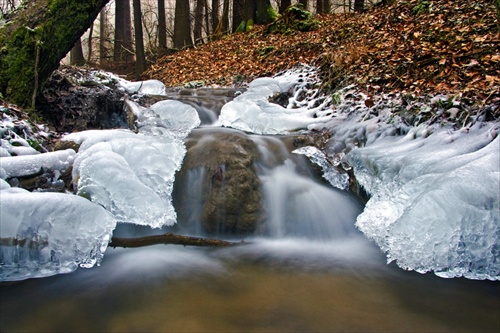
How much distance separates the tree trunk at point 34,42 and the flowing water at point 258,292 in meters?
2.39

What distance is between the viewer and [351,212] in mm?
3684

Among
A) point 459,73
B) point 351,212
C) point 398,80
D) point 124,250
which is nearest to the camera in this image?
point 124,250

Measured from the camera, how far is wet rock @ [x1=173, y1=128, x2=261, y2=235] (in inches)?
138

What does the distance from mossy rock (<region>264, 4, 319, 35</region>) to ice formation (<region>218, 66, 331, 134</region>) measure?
462 centimetres

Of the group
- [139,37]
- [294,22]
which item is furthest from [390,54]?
[139,37]

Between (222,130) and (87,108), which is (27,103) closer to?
(87,108)

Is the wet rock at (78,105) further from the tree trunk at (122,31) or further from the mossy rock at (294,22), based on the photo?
the tree trunk at (122,31)

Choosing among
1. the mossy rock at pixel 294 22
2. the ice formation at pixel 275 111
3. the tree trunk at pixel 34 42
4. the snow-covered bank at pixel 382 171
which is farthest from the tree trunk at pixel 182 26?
the tree trunk at pixel 34 42

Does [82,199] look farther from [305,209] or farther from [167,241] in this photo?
[305,209]

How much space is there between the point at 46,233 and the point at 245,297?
1481 mm

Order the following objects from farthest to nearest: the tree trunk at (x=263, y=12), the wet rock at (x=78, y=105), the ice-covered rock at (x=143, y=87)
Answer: the tree trunk at (x=263, y=12) → the ice-covered rock at (x=143, y=87) → the wet rock at (x=78, y=105)

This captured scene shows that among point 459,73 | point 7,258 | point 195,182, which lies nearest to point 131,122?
point 195,182

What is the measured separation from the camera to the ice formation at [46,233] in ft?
8.32

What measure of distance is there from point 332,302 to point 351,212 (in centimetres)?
140
